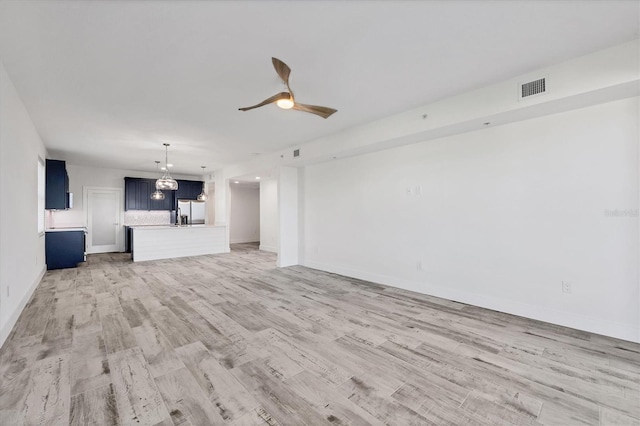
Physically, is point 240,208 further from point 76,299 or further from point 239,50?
point 239,50

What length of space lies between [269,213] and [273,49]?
279 inches

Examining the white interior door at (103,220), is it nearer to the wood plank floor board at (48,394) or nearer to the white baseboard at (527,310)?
the wood plank floor board at (48,394)

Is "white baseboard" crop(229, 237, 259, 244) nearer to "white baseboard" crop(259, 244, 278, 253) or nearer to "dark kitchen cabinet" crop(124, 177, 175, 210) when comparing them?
"white baseboard" crop(259, 244, 278, 253)

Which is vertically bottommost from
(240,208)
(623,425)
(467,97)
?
(623,425)

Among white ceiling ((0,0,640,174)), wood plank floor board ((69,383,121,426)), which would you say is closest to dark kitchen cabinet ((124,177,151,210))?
white ceiling ((0,0,640,174))

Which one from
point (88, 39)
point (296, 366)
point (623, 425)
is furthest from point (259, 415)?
point (88, 39)

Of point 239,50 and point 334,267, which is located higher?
point 239,50

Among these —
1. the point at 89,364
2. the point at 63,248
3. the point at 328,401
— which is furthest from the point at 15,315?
the point at 63,248

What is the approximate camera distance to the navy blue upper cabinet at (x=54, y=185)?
6113 mm

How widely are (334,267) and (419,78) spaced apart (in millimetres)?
3924

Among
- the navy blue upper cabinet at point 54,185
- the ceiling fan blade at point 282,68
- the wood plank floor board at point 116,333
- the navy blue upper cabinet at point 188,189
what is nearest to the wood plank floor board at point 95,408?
the wood plank floor board at point 116,333

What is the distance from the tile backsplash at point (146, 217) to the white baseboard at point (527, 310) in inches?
330

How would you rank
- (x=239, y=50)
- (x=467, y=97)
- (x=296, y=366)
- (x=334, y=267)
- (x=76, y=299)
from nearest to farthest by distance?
(x=296, y=366) < (x=239, y=50) < (x=467, y=97) < (x=76, y=299) < (x=334, y=267)

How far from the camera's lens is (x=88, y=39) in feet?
7.59
